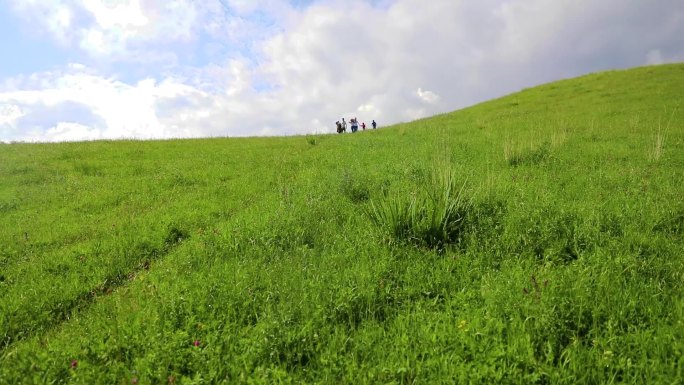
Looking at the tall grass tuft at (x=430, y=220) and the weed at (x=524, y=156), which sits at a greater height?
the weed at (x=524, y=156)

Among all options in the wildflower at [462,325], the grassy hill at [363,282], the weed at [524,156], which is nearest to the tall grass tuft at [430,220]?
the grassy hill at [363,282]

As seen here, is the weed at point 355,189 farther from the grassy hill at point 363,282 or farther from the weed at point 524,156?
the weed at point 524,156

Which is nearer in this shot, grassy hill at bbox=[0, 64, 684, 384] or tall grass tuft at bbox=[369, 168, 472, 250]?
grassy hill at bbox=[0, 64, 684, 384]

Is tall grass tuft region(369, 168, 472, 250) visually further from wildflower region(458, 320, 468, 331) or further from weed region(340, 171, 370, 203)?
weed region(340, 171, 370, 203)

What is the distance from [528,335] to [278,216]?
4.70 metres

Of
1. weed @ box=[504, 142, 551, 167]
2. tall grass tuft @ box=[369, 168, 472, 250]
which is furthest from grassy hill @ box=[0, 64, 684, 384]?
weed @ box=[504, 142, 551, 167]

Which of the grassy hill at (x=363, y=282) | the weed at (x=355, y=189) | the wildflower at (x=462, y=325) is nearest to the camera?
the grassy hill at (x=363, y=282)

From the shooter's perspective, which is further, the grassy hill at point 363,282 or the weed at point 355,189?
the weed at point 355,189

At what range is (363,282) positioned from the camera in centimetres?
469

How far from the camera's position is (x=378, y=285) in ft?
15.5

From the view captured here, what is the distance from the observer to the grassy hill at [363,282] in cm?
353

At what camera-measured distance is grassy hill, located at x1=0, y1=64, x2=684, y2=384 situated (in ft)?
11.6

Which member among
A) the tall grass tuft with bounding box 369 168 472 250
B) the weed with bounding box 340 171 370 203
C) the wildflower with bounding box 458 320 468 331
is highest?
the weed with bounding box 340 171 370 203

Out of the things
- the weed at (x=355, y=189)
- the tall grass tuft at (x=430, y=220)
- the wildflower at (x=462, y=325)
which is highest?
the weed at (x=355, y=189)
